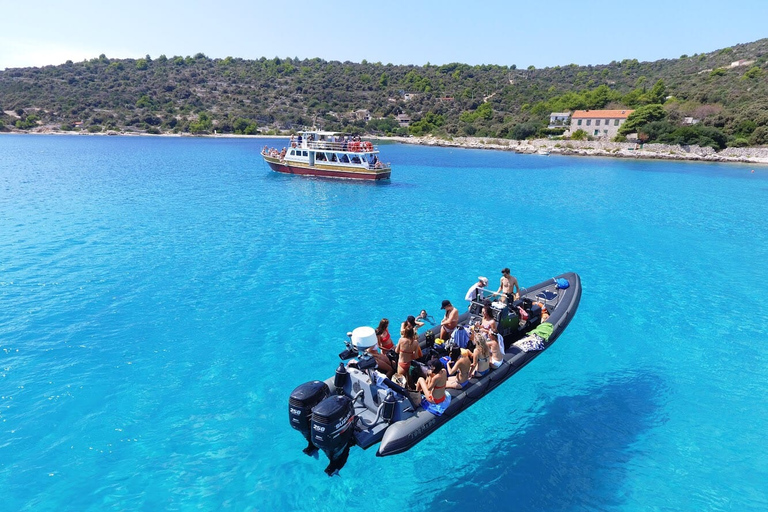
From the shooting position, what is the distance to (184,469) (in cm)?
750

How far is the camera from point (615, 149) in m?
75.1

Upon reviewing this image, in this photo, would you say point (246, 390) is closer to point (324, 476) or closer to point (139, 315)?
point (324, 476)

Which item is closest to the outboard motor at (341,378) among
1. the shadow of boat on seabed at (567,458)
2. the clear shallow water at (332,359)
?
the clear shallow water at (332,359)

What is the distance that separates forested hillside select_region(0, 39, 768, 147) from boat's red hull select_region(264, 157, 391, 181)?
6012 centimetres

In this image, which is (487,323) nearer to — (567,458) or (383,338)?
(383,338)

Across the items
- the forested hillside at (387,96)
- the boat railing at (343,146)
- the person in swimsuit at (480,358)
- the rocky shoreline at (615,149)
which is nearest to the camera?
the person in swimsuit at (480,358)

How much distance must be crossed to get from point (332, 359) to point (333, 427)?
15.7 feet

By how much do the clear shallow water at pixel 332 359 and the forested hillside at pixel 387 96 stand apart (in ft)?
231

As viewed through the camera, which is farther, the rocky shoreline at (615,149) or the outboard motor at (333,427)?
the rocky shoreline at (615,149)

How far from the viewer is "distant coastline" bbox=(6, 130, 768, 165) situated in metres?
65.3

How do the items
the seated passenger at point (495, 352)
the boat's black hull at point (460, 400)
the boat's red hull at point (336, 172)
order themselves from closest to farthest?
the boat's black hull at point (460, 400)
the seated passenger at point (495, 352)
the boat's red hull at point (336, 172)

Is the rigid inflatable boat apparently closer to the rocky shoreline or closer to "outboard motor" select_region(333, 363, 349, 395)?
"outboard motor" select_region(333, 363, 349, 395)

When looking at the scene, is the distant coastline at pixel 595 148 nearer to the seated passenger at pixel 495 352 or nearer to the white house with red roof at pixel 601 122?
the white house with red roof at pixel 601 122

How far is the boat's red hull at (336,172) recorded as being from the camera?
4109 cm
